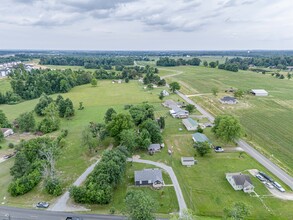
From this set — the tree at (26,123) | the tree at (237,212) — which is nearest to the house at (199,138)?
the tree at (237,212)

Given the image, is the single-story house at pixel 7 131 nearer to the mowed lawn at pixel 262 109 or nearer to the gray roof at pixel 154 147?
the gray roof at pixel 154 147

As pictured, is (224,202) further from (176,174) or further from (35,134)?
(35,134)

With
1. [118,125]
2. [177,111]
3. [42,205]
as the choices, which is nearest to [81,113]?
[118,125]

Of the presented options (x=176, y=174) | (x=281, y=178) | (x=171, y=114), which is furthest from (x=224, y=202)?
(x=171, y=114)

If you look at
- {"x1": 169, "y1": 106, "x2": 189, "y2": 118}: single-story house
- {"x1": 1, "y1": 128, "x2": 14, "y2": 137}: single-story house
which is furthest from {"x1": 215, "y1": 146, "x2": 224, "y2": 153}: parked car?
{"x1": 1, "y1": 128, "x2": 14, "y2": 137}: single-story house

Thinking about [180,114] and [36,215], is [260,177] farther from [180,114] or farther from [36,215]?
[36,215]
